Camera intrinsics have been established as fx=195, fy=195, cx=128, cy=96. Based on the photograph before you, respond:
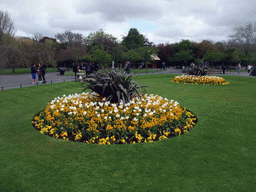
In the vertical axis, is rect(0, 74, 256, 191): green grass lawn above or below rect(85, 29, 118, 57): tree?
below

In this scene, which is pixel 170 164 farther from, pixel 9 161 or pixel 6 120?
pixel 6 120

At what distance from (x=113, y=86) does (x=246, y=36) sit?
67916 mm

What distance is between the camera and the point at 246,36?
198ft

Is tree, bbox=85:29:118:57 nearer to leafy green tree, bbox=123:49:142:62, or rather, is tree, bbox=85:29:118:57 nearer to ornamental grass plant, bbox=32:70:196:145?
leafy green tree, bbox=123:49:142:62

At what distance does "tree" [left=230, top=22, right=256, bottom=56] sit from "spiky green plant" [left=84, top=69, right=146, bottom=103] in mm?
64050

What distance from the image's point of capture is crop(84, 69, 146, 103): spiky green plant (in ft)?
21.3

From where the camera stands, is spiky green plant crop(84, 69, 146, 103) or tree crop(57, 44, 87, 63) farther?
tree crop(57, 44, 87, 63)

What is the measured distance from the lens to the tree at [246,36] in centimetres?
5941

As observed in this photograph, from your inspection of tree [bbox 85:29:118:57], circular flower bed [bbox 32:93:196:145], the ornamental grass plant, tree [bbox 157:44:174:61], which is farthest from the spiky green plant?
tree [bbox 157:44:174:61]

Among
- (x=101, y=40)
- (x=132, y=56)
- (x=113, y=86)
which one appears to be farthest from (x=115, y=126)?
(x=101, y=40)

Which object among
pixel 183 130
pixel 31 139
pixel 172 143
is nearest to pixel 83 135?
pixel 31 139

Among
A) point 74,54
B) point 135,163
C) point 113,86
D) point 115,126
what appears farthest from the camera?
point 74,54

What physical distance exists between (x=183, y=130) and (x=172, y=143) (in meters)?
1.03

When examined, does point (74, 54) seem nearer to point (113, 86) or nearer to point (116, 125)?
point (113, 86)
